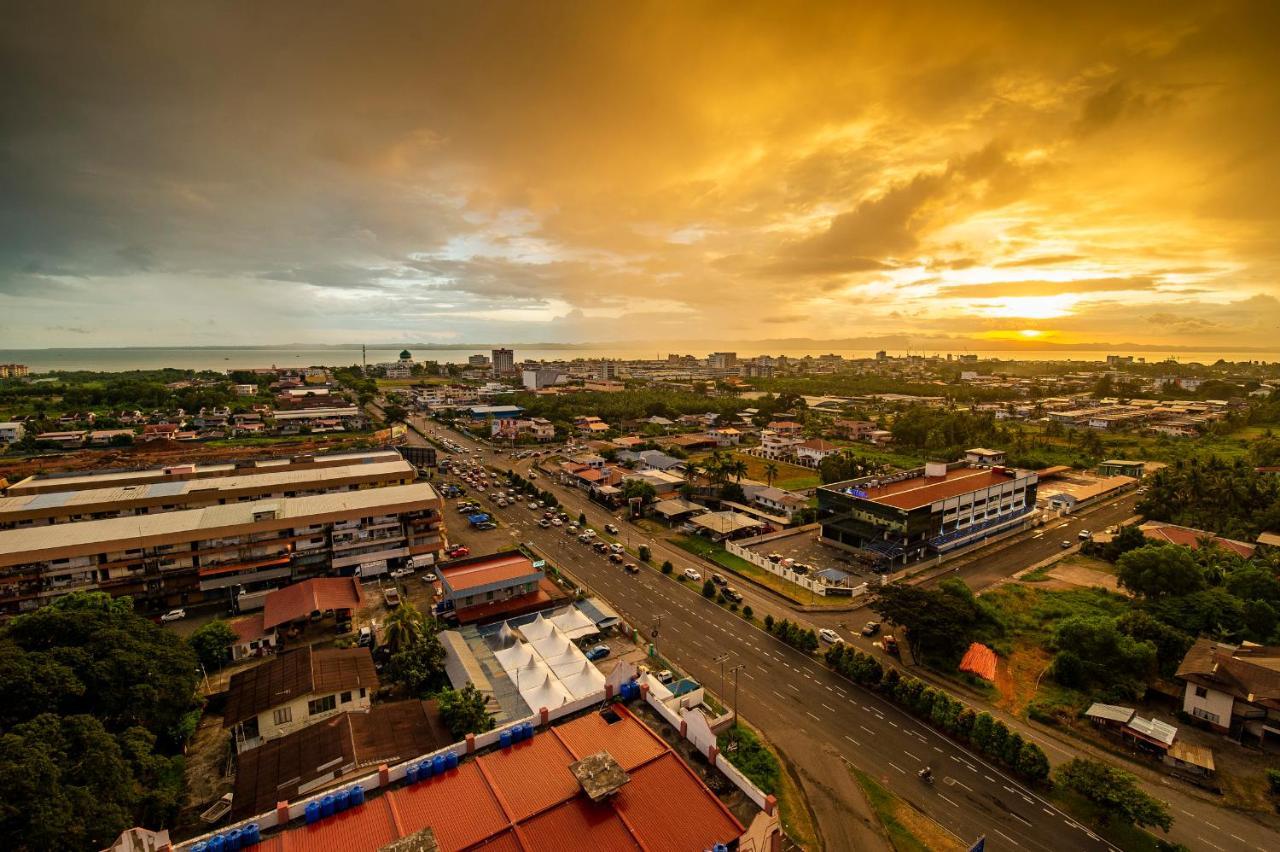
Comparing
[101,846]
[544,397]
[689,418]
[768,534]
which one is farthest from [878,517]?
[544,397]

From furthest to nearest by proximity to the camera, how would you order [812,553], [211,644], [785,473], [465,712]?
[785,473] → [812,553] → [211,644] → [465,712]

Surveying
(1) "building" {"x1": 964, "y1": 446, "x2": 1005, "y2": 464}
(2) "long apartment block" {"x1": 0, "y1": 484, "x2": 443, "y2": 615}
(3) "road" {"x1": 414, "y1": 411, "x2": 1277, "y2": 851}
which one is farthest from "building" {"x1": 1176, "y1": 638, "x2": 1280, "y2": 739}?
(1) "building" {"x1": 964, "y1": 446, "x2": 1005, "y2": 464}

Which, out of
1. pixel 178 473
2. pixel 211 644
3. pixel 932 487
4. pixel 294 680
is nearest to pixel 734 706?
Answer: pixel 294 680

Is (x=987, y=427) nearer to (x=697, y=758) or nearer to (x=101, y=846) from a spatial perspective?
(x=697, y=758)

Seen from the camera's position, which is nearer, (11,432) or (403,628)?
(403,628)

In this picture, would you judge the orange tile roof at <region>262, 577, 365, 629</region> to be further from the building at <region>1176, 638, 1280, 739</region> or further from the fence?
the building at <region>1176, 638, 1280, 739</region>

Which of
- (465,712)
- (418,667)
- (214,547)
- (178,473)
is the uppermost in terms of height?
(178,473)

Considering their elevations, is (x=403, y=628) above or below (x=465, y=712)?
above

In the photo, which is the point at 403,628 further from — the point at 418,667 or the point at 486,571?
the point at 486,571
